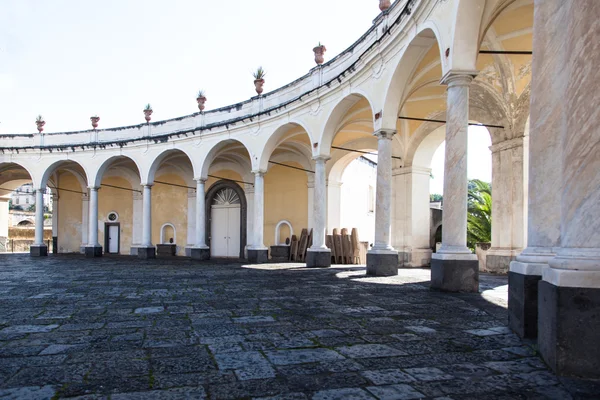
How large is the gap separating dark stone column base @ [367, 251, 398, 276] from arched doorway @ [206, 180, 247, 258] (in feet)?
41.3

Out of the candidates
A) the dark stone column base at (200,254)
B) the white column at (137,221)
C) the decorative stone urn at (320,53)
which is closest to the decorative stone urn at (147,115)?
the white column at (137,221)

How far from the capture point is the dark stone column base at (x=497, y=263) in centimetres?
1308

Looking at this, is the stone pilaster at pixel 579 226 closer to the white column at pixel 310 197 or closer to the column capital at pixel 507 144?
the column capital at pixel 507 144

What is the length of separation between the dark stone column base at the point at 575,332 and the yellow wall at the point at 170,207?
24.1m

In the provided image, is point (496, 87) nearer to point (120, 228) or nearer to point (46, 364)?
point (46, 364)

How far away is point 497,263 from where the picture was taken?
524 inches

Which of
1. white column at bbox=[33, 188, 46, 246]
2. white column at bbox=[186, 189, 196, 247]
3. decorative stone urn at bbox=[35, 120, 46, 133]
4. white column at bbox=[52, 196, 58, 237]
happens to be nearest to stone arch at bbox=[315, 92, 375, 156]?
white column at bbox=[186, 189, 196, 247]

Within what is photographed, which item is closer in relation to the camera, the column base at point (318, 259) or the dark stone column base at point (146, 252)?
the column base at point (318, 259)

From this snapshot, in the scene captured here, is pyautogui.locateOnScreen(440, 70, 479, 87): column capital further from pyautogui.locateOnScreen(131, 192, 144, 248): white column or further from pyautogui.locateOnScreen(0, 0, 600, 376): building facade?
pyautogui.locateOnScreen(131, 192, 144, 248): white column

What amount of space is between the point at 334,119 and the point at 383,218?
4362 millimetres

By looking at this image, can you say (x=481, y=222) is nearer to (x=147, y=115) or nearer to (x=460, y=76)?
(x=460, y=76)

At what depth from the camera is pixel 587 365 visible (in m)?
3.23

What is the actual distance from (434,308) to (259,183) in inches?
513

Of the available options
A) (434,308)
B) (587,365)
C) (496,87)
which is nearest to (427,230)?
(496,87)
